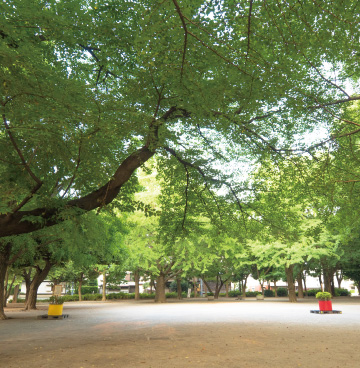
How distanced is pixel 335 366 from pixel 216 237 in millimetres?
6734

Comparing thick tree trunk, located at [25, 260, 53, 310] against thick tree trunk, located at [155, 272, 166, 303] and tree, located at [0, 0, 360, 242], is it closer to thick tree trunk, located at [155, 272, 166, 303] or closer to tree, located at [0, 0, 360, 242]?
thick tree trunk, located at [155, 272, 166, 303]

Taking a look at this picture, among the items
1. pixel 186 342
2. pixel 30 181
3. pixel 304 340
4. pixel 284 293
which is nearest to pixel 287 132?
pixel 304 340

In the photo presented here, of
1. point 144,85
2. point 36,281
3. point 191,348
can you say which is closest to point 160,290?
point 36,281

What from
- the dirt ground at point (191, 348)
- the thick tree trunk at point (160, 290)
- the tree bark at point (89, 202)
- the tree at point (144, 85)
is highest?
the tree at point (144, 85)

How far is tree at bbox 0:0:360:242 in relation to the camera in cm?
488

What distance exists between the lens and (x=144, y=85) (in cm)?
757

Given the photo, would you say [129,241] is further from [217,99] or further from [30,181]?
[217,99]

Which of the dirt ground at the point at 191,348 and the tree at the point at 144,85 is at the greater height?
the tree at the point at 144,85

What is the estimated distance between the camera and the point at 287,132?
1033cm

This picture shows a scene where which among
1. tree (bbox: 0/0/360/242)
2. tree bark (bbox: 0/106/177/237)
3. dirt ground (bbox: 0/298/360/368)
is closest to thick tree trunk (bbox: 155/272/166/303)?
dirt ground (bbox: 0/298/360/368)

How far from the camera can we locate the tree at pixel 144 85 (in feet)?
16.0

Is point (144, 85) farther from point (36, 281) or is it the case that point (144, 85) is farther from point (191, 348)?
point (36, 281)

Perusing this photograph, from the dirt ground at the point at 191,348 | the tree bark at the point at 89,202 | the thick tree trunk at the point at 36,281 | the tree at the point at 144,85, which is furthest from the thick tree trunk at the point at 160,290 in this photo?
the tree bark at the point at 89,202

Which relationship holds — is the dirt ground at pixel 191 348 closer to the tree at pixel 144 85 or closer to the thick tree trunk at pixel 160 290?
the tree at pixel 144 85
